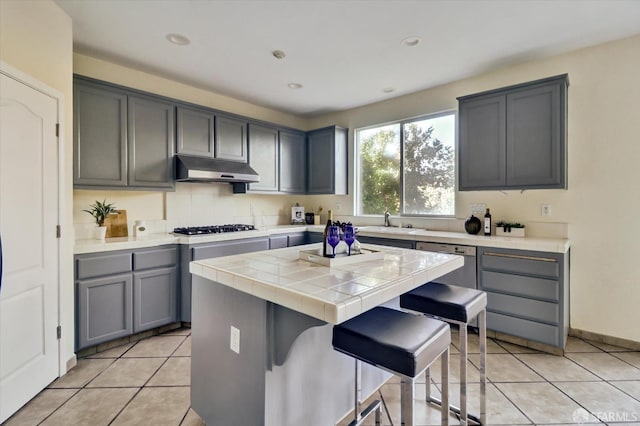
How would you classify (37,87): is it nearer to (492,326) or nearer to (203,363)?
(203,363)

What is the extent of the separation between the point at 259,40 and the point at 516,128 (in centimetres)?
253

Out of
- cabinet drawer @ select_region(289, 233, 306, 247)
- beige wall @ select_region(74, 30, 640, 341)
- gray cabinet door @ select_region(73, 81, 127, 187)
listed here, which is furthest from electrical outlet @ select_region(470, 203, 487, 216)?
gray cabinet door @ select_region(73, 81, 127, 187)

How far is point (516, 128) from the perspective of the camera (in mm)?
2848

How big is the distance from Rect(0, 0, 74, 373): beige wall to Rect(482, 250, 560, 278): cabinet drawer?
350cm

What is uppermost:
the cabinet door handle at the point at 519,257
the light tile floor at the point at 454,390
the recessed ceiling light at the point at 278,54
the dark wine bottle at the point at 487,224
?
the recessed ceiling light at the point at 278,54

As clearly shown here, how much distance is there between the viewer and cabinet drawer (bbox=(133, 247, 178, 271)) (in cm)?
274

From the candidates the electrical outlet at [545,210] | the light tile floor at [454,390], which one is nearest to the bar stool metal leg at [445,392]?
the light tile floor at [454,390]

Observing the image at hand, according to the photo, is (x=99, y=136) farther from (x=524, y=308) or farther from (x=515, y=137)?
(x=524, y=308)

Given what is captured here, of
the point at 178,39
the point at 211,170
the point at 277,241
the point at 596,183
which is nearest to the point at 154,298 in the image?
the point at 211,170

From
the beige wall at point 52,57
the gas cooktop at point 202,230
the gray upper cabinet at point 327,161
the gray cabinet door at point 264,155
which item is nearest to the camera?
the beige wall at point 52,57

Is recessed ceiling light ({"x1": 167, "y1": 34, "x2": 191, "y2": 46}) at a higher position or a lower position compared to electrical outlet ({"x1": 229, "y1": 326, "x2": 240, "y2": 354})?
higher

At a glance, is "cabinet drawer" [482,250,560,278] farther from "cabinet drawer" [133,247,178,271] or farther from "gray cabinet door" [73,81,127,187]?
"gray cabinet door" [73,81,127,187]

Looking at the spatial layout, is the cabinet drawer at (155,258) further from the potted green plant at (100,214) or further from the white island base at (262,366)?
the white island base at (262,366)

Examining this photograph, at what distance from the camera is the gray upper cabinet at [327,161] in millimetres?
4402
